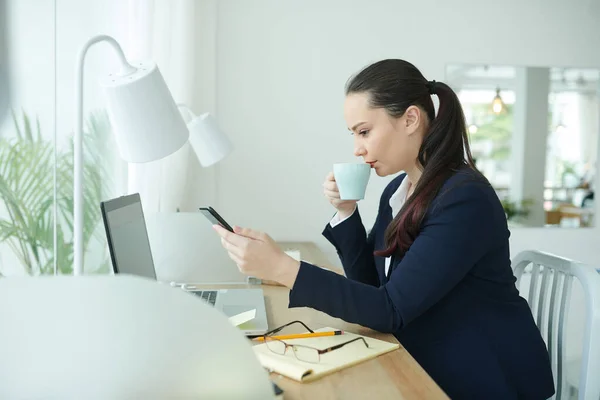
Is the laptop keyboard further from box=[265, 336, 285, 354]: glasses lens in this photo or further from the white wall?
the white wall

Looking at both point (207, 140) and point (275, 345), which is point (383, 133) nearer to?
point (275, 345)

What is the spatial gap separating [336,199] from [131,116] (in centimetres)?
63

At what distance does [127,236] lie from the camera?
1.38 meters

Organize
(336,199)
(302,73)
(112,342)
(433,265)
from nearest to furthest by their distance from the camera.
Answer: (112,342), (433,265), (336,199), (302,73)

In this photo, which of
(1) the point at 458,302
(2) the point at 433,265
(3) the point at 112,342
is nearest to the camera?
(3) the point at 112,342

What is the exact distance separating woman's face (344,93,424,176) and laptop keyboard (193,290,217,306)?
0.55 metres

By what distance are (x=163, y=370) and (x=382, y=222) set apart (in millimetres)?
1172

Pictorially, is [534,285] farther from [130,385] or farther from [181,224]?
[130,385]

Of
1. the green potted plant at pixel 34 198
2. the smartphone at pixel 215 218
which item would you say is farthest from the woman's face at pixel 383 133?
the green potted plant at pixel 34 198

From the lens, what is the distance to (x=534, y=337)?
133 centimetres

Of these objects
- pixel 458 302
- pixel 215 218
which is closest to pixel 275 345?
pixel 215 218

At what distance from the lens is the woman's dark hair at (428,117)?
54.1 inches

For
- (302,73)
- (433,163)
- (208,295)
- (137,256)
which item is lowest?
(208,295)

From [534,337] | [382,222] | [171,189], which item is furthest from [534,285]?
[171,189]
